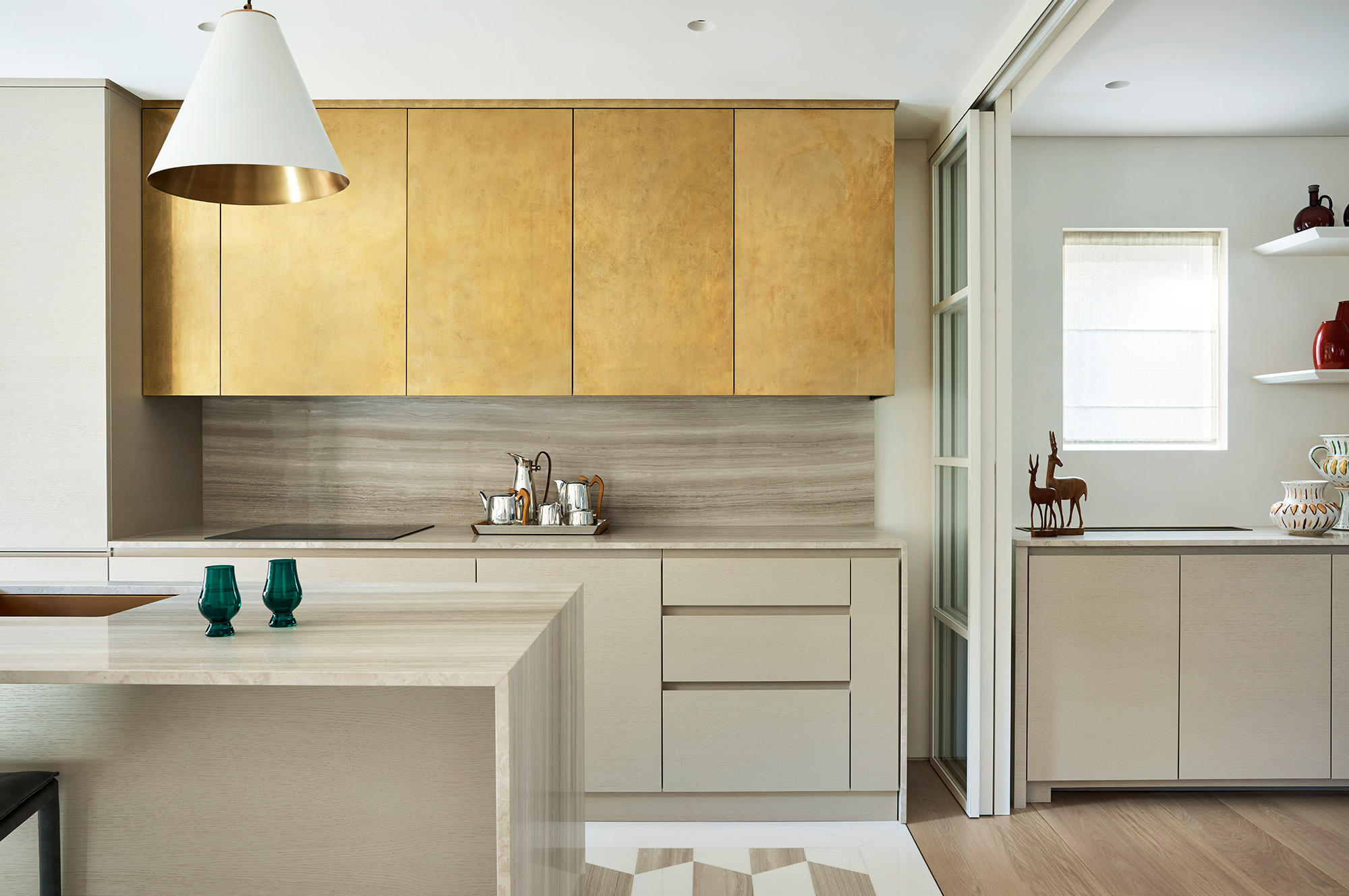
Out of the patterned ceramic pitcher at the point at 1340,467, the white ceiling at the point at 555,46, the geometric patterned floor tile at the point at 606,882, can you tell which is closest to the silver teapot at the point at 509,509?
the geometric patterned floor tile at the point at 606,882

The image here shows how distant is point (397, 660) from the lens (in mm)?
1365

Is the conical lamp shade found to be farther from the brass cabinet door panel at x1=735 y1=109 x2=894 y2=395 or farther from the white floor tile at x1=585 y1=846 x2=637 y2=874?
the white floor tile at x1=585 y1=846 x2=637 y2=874

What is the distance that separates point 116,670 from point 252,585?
900 millimetres

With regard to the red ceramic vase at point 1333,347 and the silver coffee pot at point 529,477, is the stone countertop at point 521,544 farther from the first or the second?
the red ceramic vase at point 1333,347

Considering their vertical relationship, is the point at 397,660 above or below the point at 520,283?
below

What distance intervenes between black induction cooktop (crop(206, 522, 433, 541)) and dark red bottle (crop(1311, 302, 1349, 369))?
11.1ft

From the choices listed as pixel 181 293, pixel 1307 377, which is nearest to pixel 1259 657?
pixel 1307 377

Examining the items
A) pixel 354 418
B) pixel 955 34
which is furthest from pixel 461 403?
pixel 955 34

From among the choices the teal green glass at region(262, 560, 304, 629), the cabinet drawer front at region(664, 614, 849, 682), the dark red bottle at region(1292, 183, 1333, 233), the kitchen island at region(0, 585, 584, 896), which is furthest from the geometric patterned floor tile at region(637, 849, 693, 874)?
the dark red bottle at region(1292, 183, 1333, 233)

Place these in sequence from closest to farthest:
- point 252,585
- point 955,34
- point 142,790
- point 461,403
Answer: point 142,790 → point 252,585 → point 955,34 → point 461,403

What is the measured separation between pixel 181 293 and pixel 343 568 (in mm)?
1181

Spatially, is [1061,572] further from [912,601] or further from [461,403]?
[461,403]

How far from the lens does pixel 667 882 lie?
8.12 feet

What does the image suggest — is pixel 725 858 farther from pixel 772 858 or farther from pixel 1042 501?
pixel 1042 501
